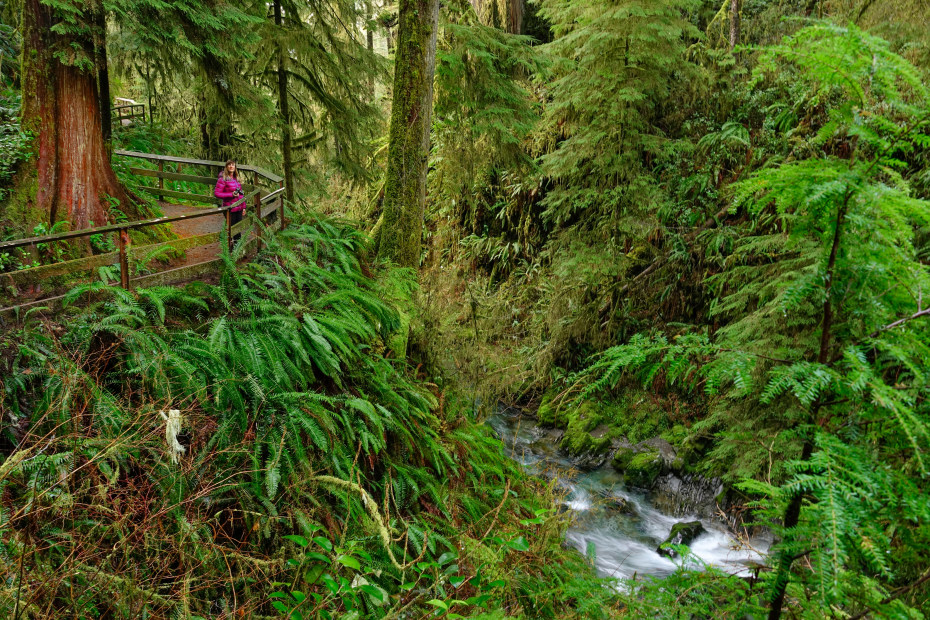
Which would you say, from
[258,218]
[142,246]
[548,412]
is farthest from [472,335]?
[142,246]

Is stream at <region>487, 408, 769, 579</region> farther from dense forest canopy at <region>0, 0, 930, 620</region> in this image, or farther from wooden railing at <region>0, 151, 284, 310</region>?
wooden railing at <region>0, 151, 284, 310</region>

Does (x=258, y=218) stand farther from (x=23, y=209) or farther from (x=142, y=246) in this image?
(x=23, y=209)

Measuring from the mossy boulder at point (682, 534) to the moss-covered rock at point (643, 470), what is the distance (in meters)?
1.29

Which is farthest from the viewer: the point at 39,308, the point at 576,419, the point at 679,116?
the point at 679,116

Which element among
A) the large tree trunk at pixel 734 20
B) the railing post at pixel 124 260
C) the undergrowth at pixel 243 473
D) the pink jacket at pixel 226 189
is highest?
the large tree trunk at pixel 734 20

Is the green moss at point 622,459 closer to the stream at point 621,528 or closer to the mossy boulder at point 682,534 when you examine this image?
the stream at point 621,528

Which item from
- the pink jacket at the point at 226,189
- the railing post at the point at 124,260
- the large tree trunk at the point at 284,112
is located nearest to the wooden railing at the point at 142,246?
the railing post at the point at 124,260

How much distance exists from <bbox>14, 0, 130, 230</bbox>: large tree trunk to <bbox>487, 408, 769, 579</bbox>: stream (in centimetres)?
687

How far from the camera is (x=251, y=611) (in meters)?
3.56

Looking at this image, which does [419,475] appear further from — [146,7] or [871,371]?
[146,7]

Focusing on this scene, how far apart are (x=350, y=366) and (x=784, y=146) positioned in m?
10.7

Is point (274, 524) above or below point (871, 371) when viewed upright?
below

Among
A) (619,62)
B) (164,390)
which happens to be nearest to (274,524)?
(164,390)

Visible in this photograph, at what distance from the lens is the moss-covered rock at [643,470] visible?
10.8 meters
